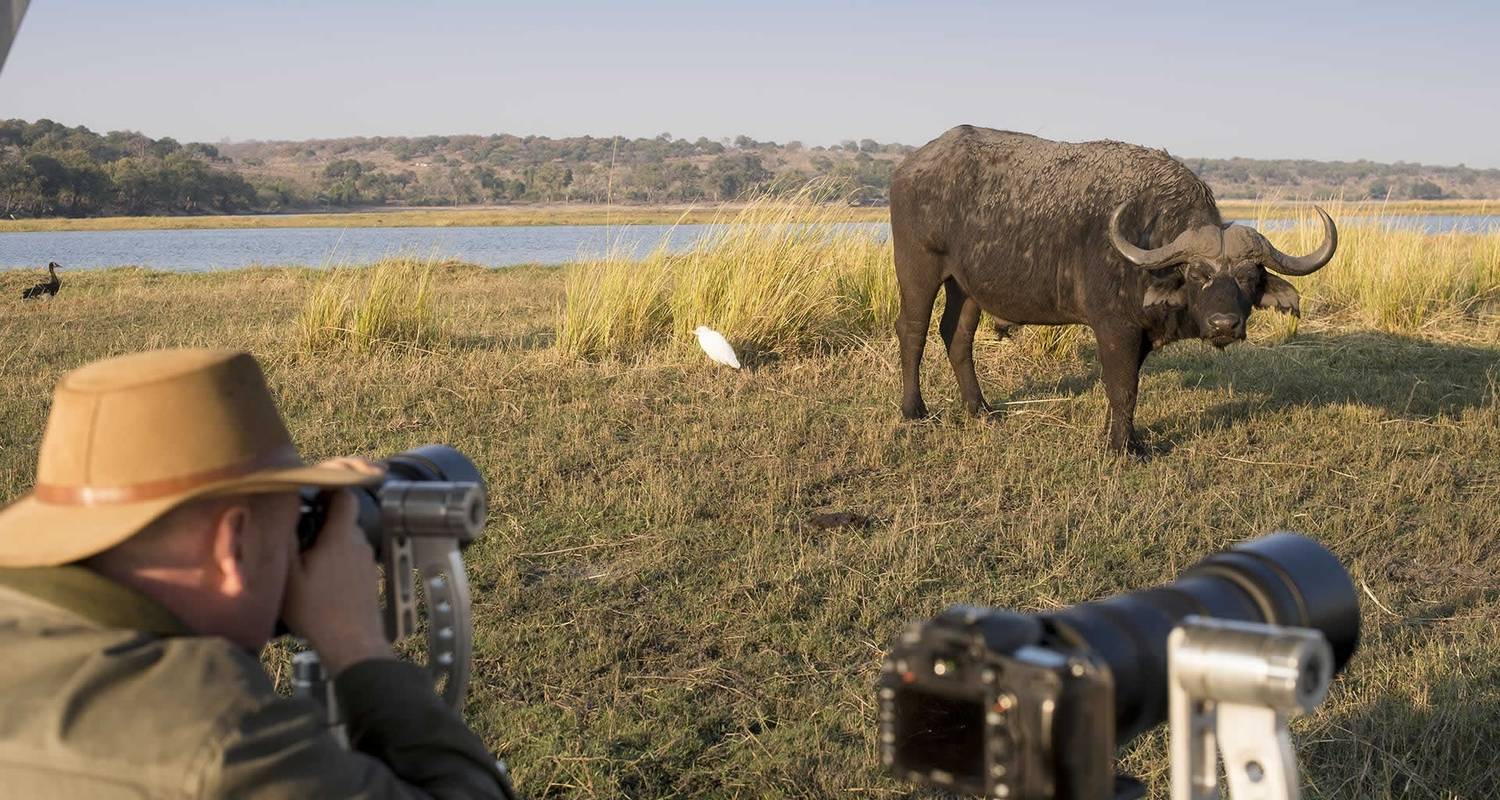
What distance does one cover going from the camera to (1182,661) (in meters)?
1.57

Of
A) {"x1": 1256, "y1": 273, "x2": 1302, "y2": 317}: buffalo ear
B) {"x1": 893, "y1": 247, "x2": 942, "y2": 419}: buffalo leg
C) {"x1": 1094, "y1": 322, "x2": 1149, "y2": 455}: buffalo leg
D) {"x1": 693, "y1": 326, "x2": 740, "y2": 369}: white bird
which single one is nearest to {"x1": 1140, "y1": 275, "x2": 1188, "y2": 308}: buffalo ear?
{"x1": 1094, "y1": 322, "x2": 1149, "y2": 455}: buffalo leg

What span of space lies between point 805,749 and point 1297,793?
241cm

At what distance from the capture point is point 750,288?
10609 millimetres

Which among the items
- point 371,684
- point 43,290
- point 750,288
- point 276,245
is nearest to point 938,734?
point 371,684

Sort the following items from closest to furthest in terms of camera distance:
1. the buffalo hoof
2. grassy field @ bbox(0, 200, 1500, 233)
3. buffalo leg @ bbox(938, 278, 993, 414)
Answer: the buffalo hoof < buffalo leg @ bbox(938, 278, 993, 414) < grassy field @ bbox(0, 200, 1500, 233)

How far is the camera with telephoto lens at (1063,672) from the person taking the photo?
4.78 feet

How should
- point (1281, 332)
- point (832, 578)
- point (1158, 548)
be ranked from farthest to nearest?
point (1281, 332) → point (1158, 548) → point (832, 578)

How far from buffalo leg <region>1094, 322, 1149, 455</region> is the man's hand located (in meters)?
6.13

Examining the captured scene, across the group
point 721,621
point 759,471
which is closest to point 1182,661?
point 721,621

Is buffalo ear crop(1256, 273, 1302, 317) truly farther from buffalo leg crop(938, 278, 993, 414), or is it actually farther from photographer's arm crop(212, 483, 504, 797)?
photographer's arm crop(212, 483, 504, 797)

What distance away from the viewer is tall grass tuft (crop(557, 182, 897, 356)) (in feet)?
34.1

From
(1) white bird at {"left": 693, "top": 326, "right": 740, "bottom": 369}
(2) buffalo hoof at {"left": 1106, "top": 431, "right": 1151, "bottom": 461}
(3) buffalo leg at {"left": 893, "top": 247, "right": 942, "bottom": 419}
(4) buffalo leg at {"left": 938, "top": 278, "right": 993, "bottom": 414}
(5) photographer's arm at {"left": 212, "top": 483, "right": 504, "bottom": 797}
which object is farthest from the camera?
(1) white bird at {"left": 693, "top": 326, "right": 740, "bottom": 369}

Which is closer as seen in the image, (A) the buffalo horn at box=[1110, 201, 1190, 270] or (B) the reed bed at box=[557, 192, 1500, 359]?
(A) the buffalo horn at box=[1110, 201, 1190, 270]

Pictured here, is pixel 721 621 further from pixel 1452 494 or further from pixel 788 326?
pixel 788 326
